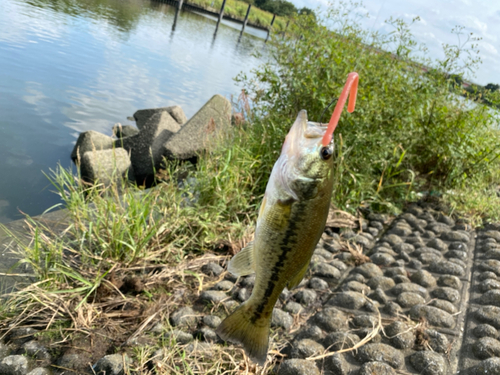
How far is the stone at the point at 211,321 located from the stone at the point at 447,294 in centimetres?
235

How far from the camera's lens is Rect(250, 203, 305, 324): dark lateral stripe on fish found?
1652 mm

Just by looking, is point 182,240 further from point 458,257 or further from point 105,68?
point 105,68

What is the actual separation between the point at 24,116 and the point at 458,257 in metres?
9.54

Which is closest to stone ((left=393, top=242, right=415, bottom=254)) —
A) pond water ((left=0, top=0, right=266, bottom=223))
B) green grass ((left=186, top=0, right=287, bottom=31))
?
pond water ((left=0, top=0, right=266, bottom=223))

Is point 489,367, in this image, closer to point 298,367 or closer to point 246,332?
point 298,367

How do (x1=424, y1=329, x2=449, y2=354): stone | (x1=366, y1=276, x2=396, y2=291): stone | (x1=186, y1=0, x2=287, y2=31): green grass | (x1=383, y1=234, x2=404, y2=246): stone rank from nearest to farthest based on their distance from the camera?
1. (x1=424, y1=329, x2=449, y2=354): stone
2. (x1=366, y1=276, x2=396, y2=291): stone
3. (x1=383, y1=234, x2=404, y2=246): stone
4. (x1=186, y1=0, x2=287, y2=31): green grass

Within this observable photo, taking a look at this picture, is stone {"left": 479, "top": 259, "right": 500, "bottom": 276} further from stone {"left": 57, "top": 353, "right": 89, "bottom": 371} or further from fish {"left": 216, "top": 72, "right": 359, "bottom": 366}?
stone {"left": 57, "top": 353, "right": 89, "bottom": 371}

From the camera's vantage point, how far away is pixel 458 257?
5.14 metres

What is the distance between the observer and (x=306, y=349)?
3316 millimetres

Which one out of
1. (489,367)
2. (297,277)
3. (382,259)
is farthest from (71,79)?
(489,367)

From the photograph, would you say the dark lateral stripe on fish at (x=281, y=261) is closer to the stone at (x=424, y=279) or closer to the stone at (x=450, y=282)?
the stone at (x=424, y=279)

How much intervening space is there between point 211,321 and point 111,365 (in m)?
0.94

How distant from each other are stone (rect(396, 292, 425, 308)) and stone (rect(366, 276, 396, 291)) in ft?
0.83

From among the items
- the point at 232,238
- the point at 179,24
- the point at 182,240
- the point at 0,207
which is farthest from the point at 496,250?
the point at 179,24
